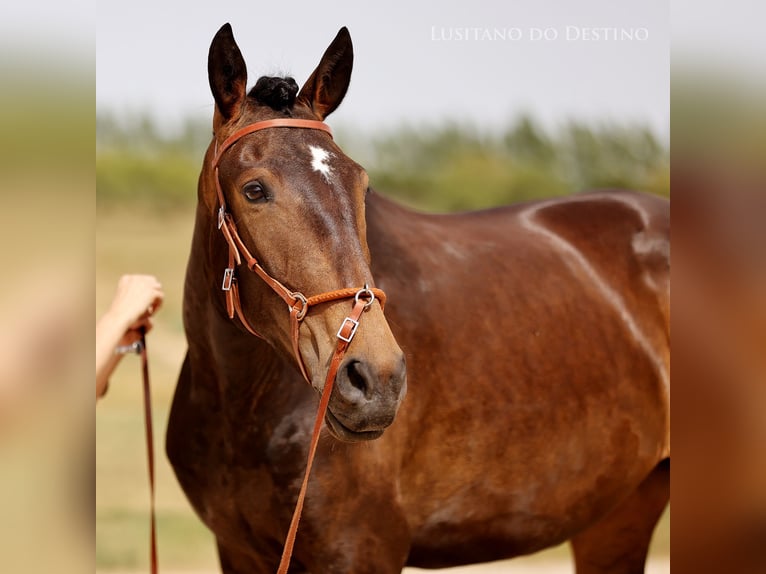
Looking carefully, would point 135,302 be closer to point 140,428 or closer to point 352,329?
point 352,329

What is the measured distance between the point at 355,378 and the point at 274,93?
0.59 m

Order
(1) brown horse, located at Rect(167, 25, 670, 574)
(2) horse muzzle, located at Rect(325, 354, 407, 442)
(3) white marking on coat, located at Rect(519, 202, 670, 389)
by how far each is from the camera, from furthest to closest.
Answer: (3) white marking on coat, located at Rect(519, 202, 670, 389)
(1) brown horse, located at Rect(167, 25, 670, 574)
(2) horse muzzle, located at Rect(325, 354, 407, 442)

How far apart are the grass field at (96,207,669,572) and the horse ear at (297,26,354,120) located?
7.99 ft

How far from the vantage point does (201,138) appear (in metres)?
3.86

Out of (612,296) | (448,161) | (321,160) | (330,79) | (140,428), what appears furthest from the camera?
(448,161)

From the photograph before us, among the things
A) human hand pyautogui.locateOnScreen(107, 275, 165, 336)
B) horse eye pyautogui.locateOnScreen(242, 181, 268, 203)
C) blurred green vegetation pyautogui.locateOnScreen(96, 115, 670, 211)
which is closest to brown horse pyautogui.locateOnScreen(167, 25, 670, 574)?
horse eye pyautogui.locateOnScreen(242, 181, 268, 203)

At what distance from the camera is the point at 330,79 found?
5.62 feet

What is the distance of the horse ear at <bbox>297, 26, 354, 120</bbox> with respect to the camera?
5.53 feet

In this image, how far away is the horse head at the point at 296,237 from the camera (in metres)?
1.35

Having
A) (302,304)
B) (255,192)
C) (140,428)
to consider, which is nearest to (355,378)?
(302,304)

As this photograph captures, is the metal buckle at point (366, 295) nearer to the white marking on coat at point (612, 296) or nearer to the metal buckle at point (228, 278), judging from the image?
the metal buckle at point (228, 278)

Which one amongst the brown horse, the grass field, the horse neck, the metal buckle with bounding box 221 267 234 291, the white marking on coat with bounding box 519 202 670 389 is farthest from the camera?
the grass field

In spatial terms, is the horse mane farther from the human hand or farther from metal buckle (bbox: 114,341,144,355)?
metal buckle (bbox: 114,341,144,355)
